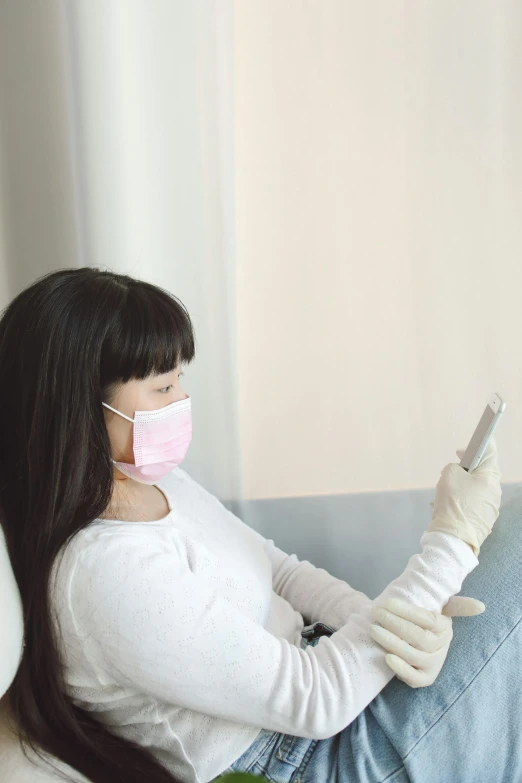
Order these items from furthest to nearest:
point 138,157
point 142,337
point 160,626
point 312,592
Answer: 1. point 138,157
2. point 312,592
3. point 142,337
4. point 160,626

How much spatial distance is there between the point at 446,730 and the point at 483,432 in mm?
402

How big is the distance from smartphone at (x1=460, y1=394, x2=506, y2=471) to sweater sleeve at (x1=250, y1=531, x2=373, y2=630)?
0.97 ft

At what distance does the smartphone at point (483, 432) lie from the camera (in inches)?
38.0

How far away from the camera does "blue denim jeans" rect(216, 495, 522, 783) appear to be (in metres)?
0.87

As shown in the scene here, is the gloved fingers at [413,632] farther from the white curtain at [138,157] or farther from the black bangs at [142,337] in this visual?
the white curtain at [138,157]

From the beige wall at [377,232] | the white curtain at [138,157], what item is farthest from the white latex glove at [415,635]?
the white curtain at [138,157]

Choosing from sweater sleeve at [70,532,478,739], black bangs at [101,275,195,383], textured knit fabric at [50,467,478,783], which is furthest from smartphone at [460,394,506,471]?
black bangs at [101,275,195,383]

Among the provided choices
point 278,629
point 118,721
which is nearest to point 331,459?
point 278,629

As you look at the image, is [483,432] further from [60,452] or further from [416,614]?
[60,452]

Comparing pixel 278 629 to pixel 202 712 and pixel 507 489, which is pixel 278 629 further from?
pixel 507 489

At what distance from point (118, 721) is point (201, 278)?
2.73 ft

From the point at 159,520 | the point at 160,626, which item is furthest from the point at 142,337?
the point at 160,626

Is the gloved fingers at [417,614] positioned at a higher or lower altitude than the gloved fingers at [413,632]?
higher

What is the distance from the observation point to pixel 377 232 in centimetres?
129
